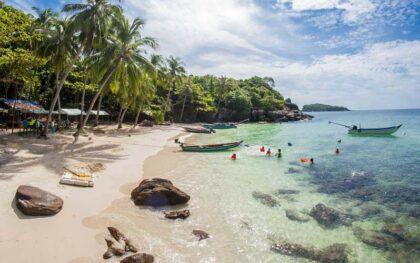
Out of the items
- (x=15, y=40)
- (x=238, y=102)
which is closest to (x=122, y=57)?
(x=15, y=40)

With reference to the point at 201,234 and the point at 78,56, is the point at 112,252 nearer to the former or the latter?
the point at 201,234

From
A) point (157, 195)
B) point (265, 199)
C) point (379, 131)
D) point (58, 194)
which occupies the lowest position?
point (265, 199)

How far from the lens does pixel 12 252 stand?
727 cm

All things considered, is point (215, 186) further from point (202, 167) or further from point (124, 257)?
point (124, 257)

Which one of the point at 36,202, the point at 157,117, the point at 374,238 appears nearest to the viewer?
the point at 36,202

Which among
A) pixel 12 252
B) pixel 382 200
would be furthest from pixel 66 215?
pixel 382 200

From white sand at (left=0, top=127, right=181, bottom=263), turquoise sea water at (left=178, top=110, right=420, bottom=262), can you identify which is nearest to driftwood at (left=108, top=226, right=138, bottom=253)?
white sand at (left=0, top=127, right=181, bottom=263)

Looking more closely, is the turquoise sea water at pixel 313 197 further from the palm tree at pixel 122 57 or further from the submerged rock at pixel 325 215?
the palm tree at pixel 122 57

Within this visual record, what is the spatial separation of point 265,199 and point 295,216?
2038mm

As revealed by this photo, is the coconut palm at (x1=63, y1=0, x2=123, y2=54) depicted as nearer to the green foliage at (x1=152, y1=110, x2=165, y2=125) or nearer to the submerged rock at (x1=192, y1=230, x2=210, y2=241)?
the submerged rock at (x1=192, y1=230, x2=210, y2=241)

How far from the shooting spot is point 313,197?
47.1ft

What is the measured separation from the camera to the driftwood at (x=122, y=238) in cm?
808

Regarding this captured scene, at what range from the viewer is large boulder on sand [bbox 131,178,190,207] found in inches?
460

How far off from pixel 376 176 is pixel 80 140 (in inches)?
870
